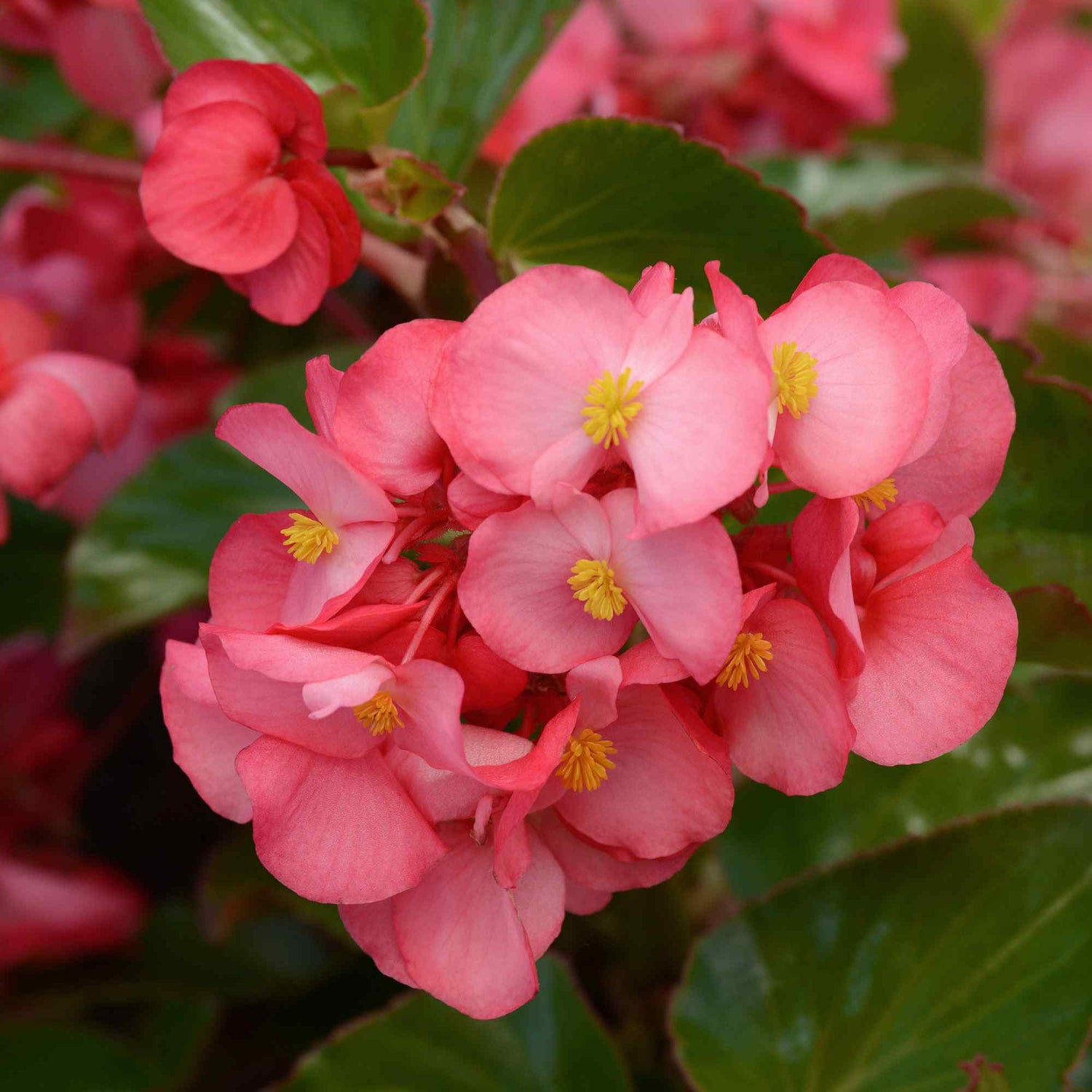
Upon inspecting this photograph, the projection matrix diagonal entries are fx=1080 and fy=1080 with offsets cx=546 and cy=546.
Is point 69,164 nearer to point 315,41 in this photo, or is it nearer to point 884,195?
point 315,41

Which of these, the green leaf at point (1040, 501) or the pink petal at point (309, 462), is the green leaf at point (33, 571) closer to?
the pink petal at point (309, 462)

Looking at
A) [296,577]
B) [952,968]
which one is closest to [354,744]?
[296,577]

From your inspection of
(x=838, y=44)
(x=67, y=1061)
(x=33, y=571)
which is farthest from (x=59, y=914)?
(x=838, y=44)

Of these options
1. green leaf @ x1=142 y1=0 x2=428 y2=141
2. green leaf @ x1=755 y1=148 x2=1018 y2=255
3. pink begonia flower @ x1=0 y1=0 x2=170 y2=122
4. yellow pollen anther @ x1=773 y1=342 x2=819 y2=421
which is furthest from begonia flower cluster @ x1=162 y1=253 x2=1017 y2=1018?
pink begonia flower @ x1=0 y1=0 x2=170 y2=122

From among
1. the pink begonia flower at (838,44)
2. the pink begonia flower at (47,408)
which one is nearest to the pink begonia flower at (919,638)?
the pink begonia flower at (47,408)

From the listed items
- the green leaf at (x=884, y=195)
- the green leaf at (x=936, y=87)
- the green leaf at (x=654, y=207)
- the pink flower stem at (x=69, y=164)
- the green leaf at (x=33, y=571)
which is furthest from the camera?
the green leaf at (x=936, y=87)

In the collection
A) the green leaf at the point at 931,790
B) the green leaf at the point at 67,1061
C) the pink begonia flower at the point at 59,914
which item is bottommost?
the green leaf at the point at 67,1061

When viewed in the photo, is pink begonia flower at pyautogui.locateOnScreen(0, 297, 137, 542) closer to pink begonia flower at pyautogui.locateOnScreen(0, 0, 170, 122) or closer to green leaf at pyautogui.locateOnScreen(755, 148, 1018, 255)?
pink begonia flower at pyautogui.locateOnScreen(0, 0, 170, 122)

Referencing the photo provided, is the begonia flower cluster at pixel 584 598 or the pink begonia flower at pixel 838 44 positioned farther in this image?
the pink begonia flower at pixel 838 44
